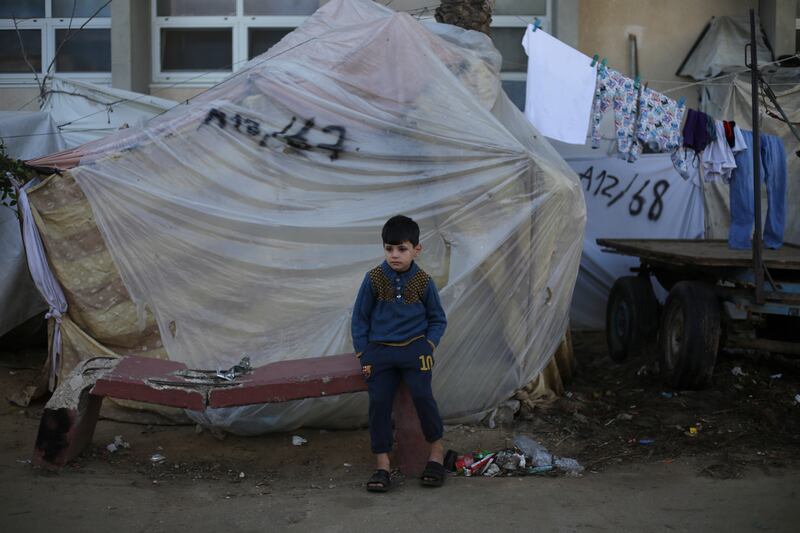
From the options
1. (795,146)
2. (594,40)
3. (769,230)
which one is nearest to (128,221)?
(769,230)

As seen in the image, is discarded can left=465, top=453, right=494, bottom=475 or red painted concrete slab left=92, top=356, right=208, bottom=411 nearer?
red painted concrete slab left=92, top=356, right=208, bottom=411

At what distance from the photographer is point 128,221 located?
239 inches

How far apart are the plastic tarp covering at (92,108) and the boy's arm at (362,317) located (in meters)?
4.28

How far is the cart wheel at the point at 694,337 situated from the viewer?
6602 millimetres

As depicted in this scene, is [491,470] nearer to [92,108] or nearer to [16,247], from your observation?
[16,247]

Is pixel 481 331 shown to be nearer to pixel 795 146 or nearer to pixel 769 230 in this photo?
pixel 769 230

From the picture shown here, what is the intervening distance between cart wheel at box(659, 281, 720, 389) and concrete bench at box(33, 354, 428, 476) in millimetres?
2609

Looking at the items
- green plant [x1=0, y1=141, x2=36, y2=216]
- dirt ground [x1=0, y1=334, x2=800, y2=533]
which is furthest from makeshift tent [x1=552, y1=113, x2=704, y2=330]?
green plant [x1=0, y1=141, x2=36, y2=216]

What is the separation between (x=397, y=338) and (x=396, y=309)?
0.17 metres

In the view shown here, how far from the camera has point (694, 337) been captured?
21.6 ft

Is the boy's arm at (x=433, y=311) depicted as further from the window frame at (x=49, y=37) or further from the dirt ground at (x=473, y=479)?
the window frame at (x=49, y=37)

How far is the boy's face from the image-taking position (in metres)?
4.84

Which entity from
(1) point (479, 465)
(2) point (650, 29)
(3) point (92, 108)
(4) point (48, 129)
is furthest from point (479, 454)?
(2) point (650, 29)

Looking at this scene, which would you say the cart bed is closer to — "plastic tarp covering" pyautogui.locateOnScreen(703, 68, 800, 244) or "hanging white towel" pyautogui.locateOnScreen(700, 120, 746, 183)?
"hanging white towel" pyautogui.locateOnScreen(700, 120, 746, 183)
